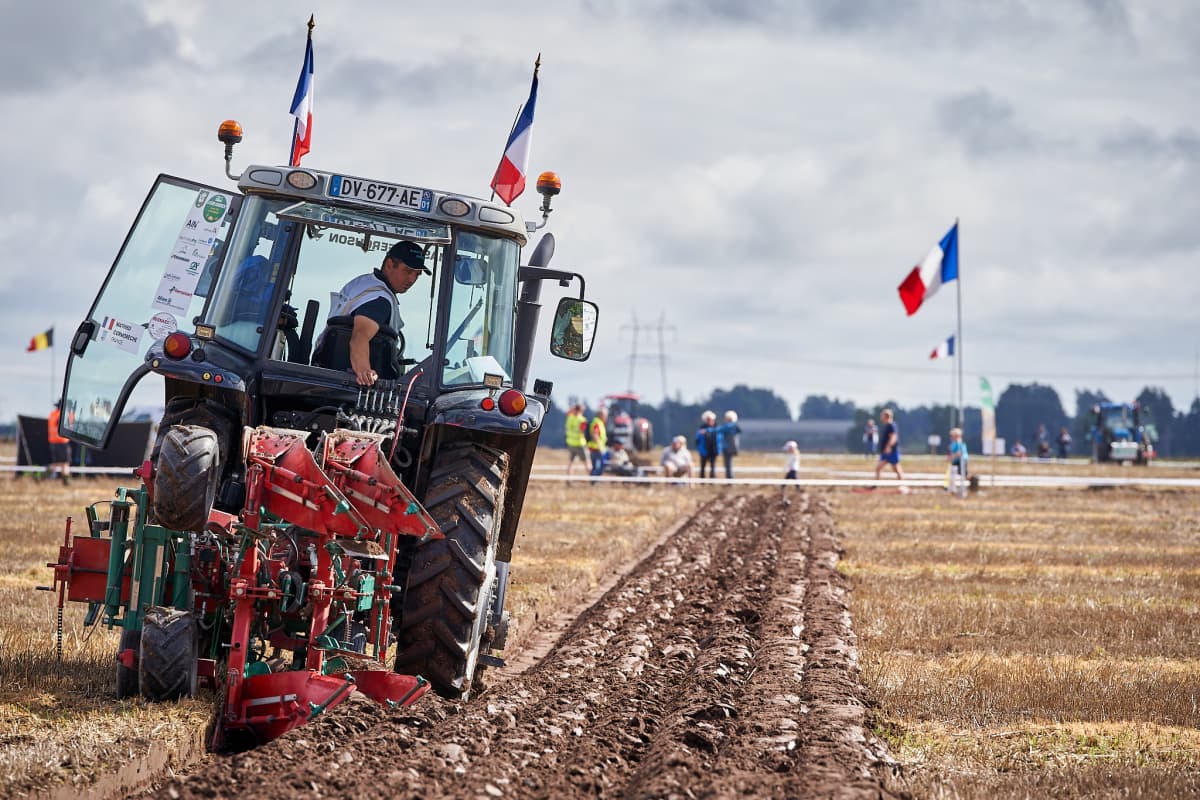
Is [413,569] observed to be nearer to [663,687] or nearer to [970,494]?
[663,687]

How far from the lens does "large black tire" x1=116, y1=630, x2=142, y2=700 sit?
6418 mm

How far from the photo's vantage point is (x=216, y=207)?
285 inches

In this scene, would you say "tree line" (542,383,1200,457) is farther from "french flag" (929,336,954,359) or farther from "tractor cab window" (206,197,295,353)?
"tractor cab window" (206,197,295,353)

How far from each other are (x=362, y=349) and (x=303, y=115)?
5471 mm

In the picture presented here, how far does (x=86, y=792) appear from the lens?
198 inches

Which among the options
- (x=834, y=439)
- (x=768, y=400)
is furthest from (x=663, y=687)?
(x=768, y=400)

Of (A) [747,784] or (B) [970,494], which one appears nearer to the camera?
(A) [747,784]

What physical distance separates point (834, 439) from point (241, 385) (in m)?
113

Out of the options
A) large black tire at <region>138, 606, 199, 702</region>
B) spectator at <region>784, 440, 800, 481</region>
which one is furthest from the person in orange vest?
large black tire at <region>138, 606, 199, 702</region>

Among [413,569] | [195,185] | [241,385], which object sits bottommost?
[413,569]

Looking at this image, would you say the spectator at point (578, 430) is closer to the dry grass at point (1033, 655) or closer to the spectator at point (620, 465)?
the spectator at point (620, 465)

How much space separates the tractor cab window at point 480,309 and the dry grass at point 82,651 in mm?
2097

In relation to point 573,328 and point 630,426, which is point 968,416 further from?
point 573,328

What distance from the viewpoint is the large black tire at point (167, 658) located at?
6195mm
